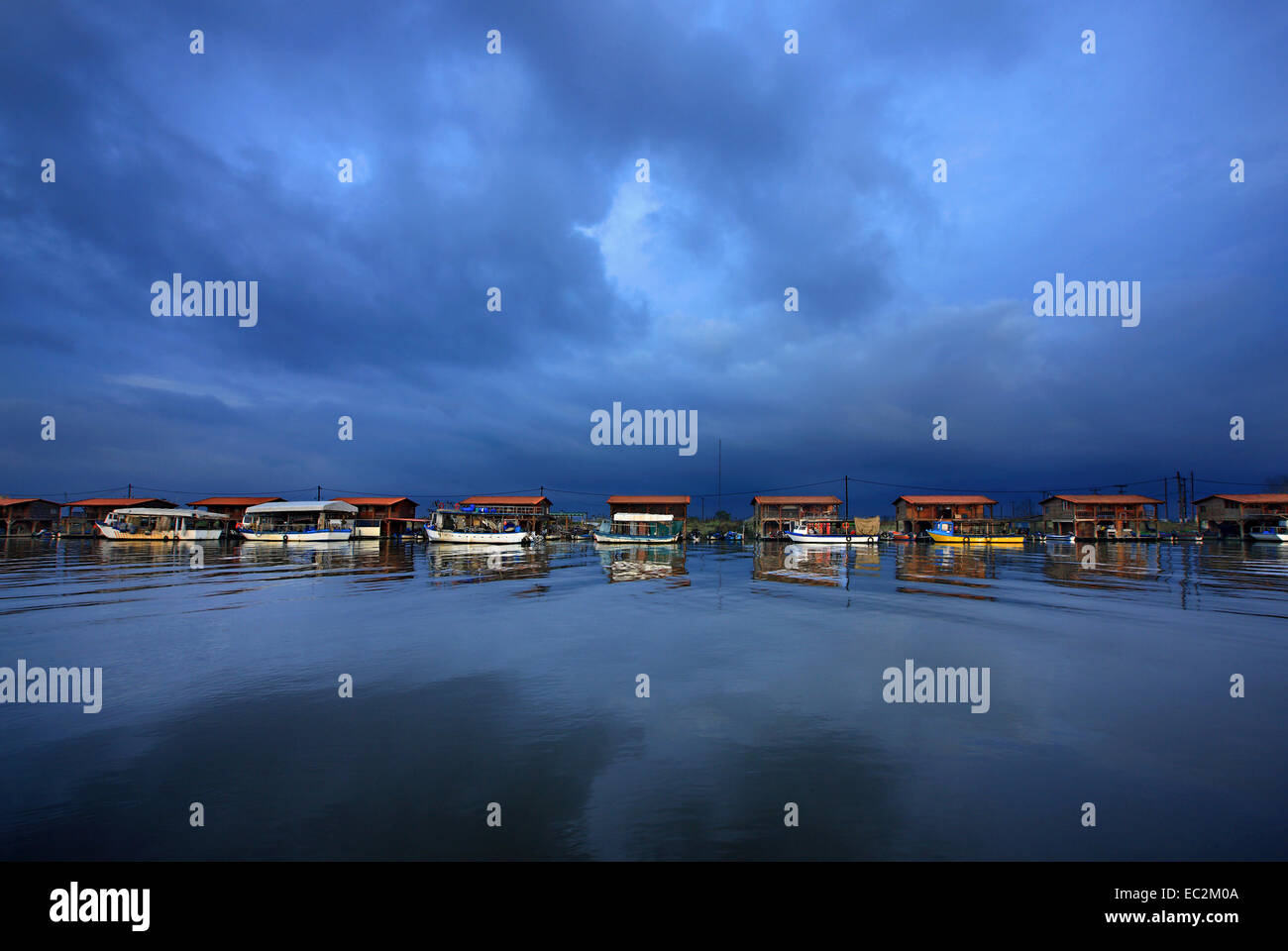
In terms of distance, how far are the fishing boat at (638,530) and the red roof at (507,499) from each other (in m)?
16.8

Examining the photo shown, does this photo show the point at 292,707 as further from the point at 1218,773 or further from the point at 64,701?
the point at 1218,773

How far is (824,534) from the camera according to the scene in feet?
259

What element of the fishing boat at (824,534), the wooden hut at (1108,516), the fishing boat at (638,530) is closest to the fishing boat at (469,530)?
the fishing boat at (638,530)

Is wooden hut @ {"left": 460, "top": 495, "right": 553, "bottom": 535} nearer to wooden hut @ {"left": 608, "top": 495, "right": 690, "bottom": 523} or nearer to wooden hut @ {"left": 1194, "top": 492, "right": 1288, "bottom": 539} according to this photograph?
wooden hut @ {"left": 608, "top": 495, "right": 690, "bottom": 523}

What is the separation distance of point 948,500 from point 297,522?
9958 cm

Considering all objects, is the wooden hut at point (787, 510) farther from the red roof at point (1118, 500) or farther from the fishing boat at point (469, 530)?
the fishing boat at point (469, 530)

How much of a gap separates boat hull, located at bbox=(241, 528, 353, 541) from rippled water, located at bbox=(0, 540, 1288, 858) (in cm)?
5843

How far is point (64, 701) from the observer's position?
23.7 ft

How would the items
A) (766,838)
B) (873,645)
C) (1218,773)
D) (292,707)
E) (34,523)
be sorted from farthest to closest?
(34,523) < (873,645) < (292,707) < (1218,773) < (766,838)

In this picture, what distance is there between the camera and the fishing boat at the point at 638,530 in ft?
236

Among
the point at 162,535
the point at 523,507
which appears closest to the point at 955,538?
the point at 523,507

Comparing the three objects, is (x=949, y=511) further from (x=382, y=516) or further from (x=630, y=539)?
(x=382, y=516)
